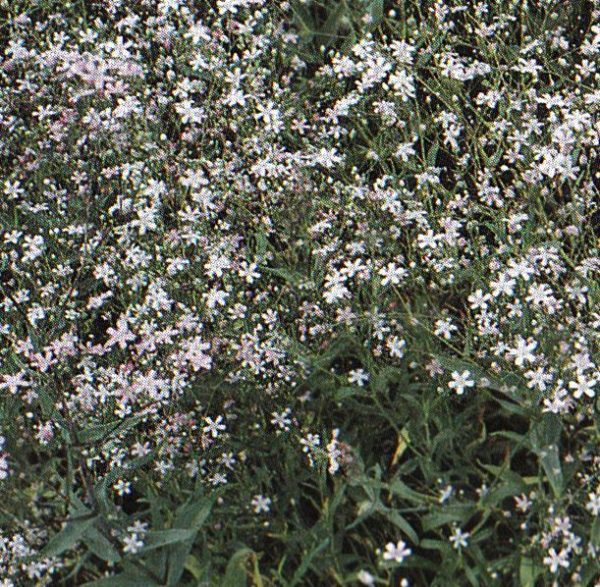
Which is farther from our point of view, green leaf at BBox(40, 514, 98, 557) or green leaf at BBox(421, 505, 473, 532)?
green leaf at BBox(421, 505, 473, 532)

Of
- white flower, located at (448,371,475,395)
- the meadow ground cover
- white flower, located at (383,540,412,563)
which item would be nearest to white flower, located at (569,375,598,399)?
the meadow ground cover

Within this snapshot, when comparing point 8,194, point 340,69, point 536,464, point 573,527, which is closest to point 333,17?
point 340,69

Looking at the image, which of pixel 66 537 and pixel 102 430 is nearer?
pixel 66 537

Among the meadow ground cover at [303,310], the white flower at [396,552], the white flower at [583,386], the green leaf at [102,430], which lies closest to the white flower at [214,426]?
the meadow ground cover at [303,310]

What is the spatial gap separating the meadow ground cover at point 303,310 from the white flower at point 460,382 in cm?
2

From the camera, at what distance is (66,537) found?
2809 mm

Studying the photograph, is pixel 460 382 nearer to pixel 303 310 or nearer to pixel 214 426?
pixel 303 310

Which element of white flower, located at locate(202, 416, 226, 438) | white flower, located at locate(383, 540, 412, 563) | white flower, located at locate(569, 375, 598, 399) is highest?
white flower, located at locate(569, 375, 598, 399)

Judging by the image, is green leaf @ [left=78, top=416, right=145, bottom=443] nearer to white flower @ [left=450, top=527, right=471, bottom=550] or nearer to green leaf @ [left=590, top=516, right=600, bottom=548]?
white flower @ [left=450, top=527, right=471, bottom=550]

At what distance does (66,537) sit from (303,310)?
1114 millimetres

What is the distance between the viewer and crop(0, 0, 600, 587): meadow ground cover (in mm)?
3006

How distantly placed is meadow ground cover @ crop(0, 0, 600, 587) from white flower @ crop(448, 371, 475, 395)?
0.02 m

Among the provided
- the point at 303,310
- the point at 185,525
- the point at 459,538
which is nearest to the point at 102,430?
the point at 185,525

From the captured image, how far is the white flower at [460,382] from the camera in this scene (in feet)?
10.3
